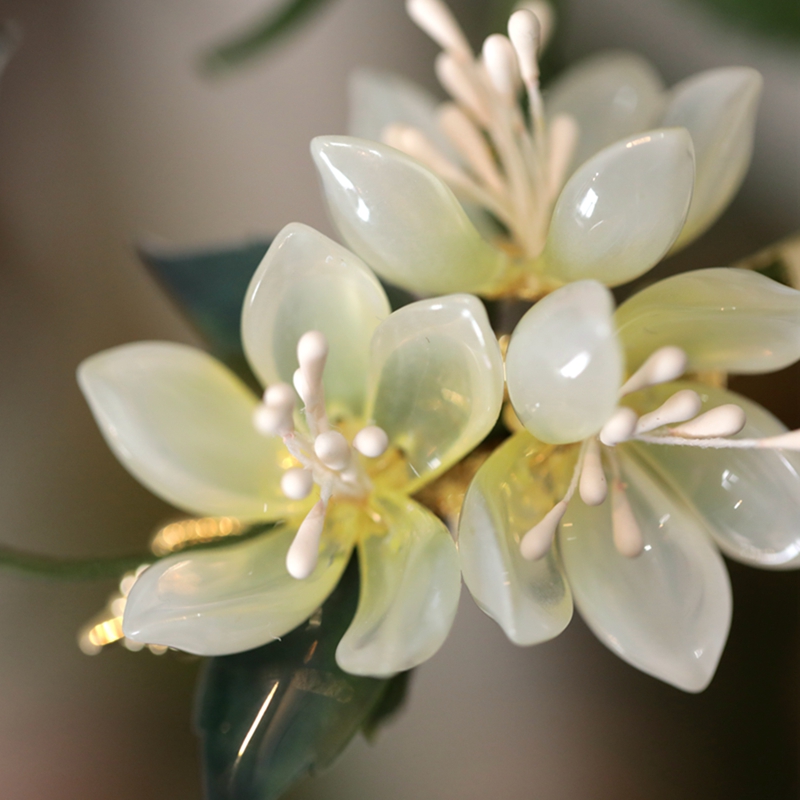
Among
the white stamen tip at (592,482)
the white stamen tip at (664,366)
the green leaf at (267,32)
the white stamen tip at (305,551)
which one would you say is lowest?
the white stamen tip at (592,482)

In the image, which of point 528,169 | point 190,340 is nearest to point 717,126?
point 528,169

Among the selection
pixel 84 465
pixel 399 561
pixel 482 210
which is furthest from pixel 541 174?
pixel 84 465

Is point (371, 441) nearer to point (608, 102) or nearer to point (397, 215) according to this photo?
point (397, 215)

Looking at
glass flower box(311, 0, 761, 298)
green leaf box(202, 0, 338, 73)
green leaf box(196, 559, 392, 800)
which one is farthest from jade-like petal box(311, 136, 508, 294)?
green leaf box(202, 0, 338, 73)

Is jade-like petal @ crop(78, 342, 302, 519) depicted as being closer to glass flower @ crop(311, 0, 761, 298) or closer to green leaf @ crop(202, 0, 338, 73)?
glass flower @ crop(311, 0, 761, 298)

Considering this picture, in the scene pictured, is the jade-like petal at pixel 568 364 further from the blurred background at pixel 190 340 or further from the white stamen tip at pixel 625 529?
the blurred background at pixel 190 340

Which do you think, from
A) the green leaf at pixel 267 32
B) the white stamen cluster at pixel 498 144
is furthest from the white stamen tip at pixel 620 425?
the green leaf at pixel 267 32
